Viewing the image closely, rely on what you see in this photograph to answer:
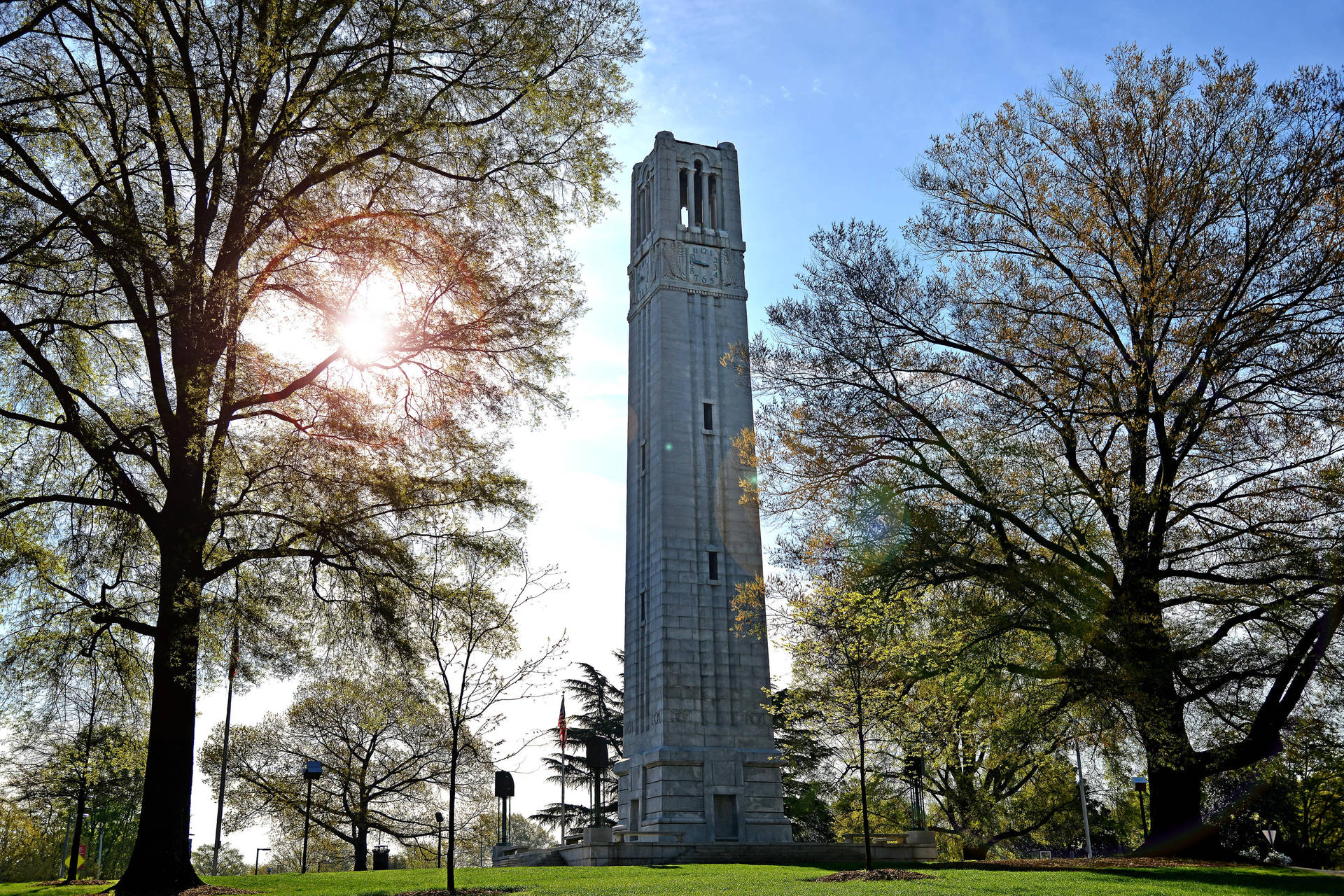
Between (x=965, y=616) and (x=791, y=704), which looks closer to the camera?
(x=965, y=616)

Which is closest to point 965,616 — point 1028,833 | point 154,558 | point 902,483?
point 902,483

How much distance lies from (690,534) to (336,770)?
2004 centimetres

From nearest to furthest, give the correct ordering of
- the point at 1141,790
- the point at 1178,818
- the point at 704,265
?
the point at 1178,818, the point at 1141,790, the point at 704,265

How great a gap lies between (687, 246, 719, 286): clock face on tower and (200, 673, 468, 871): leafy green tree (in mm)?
21509

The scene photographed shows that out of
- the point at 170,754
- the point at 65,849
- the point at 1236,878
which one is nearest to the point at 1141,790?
the point at 1236,878

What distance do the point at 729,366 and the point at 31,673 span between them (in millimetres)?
27220

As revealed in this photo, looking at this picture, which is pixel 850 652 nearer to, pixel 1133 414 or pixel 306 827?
pixel 1133 414

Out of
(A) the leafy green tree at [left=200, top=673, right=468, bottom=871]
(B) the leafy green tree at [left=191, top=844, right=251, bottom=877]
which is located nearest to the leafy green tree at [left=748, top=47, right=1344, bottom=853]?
(A) the leafy green tree at [left=200, top=673, right=468, bottom=871]

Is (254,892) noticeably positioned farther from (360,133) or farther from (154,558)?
(360,133)

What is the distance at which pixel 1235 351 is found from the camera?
16.2m

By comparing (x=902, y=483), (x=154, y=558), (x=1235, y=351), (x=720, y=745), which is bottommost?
(x=720, y=745)

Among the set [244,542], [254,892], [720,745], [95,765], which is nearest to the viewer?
[254,892]

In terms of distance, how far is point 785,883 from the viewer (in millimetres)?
15523

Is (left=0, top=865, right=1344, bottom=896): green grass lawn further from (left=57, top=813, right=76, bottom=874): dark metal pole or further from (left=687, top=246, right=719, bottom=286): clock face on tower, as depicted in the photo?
(left=57, top=813, right=76, bottom=874): dark metal pole
